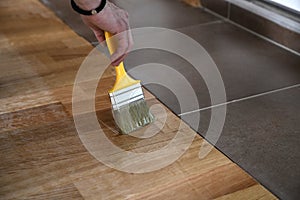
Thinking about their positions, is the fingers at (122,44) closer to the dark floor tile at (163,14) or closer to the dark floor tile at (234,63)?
the dark floor tile at (234,63)

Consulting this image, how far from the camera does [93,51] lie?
1645mm

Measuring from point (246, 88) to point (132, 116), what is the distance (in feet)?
1.18

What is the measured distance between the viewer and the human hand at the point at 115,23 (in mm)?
882

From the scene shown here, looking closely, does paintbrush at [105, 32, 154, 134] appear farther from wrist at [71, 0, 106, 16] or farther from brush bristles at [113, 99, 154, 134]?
wrist at [71, 0, 106, 16]

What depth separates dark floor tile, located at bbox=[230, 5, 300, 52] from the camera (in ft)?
5.13

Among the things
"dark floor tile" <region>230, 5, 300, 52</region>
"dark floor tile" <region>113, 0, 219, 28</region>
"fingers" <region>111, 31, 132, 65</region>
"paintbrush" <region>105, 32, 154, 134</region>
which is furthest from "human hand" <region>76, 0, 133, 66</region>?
"dark floor tile" <region>113, 0, 219, 28</region>

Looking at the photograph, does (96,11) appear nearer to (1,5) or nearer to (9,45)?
(9,45)

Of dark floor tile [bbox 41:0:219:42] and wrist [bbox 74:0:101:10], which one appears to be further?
dark floor tile [bbox 41:0:219:42]

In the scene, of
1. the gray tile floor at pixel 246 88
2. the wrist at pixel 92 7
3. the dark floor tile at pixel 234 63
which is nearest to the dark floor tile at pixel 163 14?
the gray tile floor at pixel 246 88

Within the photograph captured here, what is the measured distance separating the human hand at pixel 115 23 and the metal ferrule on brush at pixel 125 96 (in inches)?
6.7

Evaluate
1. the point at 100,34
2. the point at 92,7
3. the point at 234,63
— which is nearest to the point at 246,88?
the point at 234,63

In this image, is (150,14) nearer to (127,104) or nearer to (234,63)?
(234,63)

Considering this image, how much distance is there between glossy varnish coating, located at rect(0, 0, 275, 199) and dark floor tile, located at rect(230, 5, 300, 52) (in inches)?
20.9

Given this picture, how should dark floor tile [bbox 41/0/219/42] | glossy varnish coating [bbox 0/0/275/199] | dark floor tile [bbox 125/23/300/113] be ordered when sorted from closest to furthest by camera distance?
glossy varnish coating [bbox 0/0/275/199] < dark floor tile [bbox 125/23/300/113] < dark floor tile [bbox 41/0/219/42]
